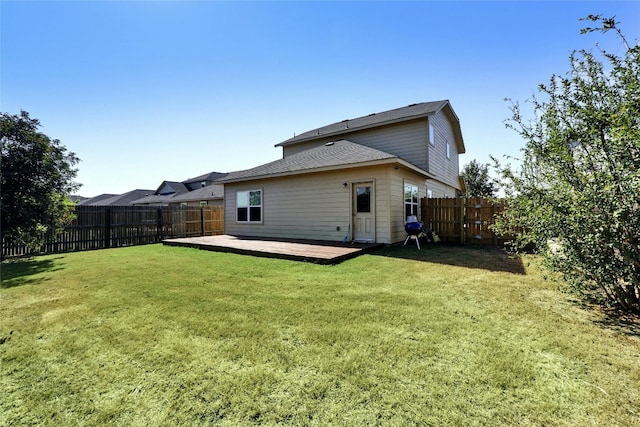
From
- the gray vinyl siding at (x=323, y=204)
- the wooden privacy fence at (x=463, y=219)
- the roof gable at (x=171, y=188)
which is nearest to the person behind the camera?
the gray vinyl siding at (x=323, y=204)

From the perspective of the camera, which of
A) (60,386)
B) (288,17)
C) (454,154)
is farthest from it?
(454,154)

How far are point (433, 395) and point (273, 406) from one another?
108cm

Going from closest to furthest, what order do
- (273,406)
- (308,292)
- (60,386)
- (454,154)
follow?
(273,406)
(60,386)
(308,292)
(454,154)

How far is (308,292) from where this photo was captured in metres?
4.23

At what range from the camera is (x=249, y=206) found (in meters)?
12.3

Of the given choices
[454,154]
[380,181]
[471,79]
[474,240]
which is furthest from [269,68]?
[454,154]

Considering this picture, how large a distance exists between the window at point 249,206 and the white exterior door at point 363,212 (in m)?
4.55

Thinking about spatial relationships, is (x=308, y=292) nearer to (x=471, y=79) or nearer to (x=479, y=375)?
(x=479, y=375)

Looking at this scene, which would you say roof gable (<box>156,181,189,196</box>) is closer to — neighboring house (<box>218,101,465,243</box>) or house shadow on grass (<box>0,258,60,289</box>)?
neighboring house (<box>218,101,465,243</box>)

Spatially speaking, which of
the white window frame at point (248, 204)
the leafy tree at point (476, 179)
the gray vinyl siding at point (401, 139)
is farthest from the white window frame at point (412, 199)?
the leafy tree at point (476, 179)

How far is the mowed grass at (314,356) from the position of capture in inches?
67.4

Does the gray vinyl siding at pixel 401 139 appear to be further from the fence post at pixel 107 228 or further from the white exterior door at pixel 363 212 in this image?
the fence post at pixel 107 228

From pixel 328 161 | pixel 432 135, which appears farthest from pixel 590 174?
pixel 432 135

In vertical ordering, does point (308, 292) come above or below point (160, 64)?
below
